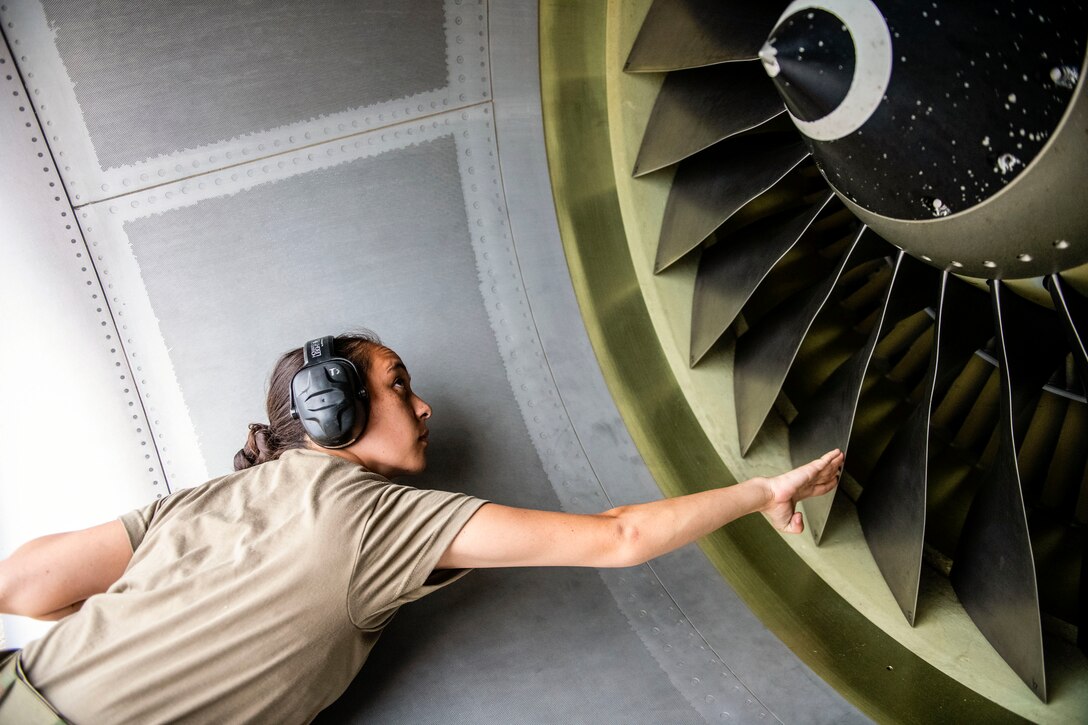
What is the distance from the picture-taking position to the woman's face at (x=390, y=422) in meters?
1.58

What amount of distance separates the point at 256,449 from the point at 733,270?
3.04 ft

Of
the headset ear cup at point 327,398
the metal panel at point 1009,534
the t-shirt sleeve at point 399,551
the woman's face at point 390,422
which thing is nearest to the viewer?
the metal panel at point 1009,534

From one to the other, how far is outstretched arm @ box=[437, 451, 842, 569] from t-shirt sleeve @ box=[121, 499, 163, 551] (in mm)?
570

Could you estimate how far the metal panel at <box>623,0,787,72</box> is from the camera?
136 cm

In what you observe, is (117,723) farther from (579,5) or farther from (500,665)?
(579,5)

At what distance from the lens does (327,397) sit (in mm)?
1479

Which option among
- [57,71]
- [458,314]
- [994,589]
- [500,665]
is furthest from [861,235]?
[57,71]

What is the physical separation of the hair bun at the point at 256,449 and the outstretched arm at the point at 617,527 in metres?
0.44

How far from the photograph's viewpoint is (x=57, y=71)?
1.50 meters

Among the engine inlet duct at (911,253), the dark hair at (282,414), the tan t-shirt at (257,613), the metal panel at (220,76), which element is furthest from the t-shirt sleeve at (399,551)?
the metal panel at (220,76)

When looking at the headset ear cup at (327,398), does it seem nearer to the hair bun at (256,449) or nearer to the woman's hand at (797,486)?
the hair bun at (256,449)

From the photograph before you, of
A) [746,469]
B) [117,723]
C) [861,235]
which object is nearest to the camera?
[117,723]

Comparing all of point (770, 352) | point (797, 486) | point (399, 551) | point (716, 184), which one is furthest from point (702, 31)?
point (399, 551)

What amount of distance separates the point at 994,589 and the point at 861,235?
585mm
